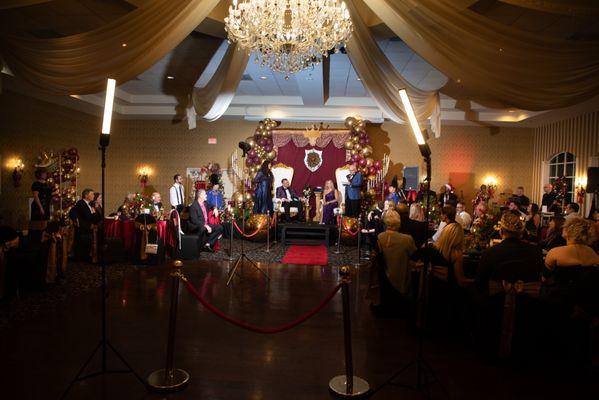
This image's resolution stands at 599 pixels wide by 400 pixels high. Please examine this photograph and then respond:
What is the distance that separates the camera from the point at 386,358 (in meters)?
3.71

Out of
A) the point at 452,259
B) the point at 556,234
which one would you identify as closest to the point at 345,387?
the point at 452,259

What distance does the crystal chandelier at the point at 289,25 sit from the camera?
4.74 metres

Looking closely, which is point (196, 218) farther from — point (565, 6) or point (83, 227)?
point (565, 6)

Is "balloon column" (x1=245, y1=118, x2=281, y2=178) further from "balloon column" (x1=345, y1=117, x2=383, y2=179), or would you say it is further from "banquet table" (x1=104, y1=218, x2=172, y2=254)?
"banquet table" (x1=104, y1=218, x2=172, y2=254)

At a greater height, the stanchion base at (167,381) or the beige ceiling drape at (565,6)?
the beige ceiling drape at (565,6)

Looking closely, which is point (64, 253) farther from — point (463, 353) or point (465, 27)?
point (465, 27)

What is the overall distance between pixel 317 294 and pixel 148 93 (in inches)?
372

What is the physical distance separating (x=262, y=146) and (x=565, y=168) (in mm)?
8627

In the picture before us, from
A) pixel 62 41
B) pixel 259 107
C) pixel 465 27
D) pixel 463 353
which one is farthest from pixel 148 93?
pixel 463 353

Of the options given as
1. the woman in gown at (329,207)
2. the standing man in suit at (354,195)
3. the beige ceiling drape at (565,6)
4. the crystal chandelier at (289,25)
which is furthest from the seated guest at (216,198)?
the beige ceiling drape at (565,6)

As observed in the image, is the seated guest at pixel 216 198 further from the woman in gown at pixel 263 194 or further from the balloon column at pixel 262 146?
the balloon column at pixel 262 146

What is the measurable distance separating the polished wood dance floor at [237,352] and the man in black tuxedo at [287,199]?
6455mm

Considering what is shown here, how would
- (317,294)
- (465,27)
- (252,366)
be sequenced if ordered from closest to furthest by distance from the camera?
1. (252,366)
2. (465,27)
3. (317,294)

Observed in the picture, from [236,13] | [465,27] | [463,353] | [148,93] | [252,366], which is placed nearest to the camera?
[252,366]
